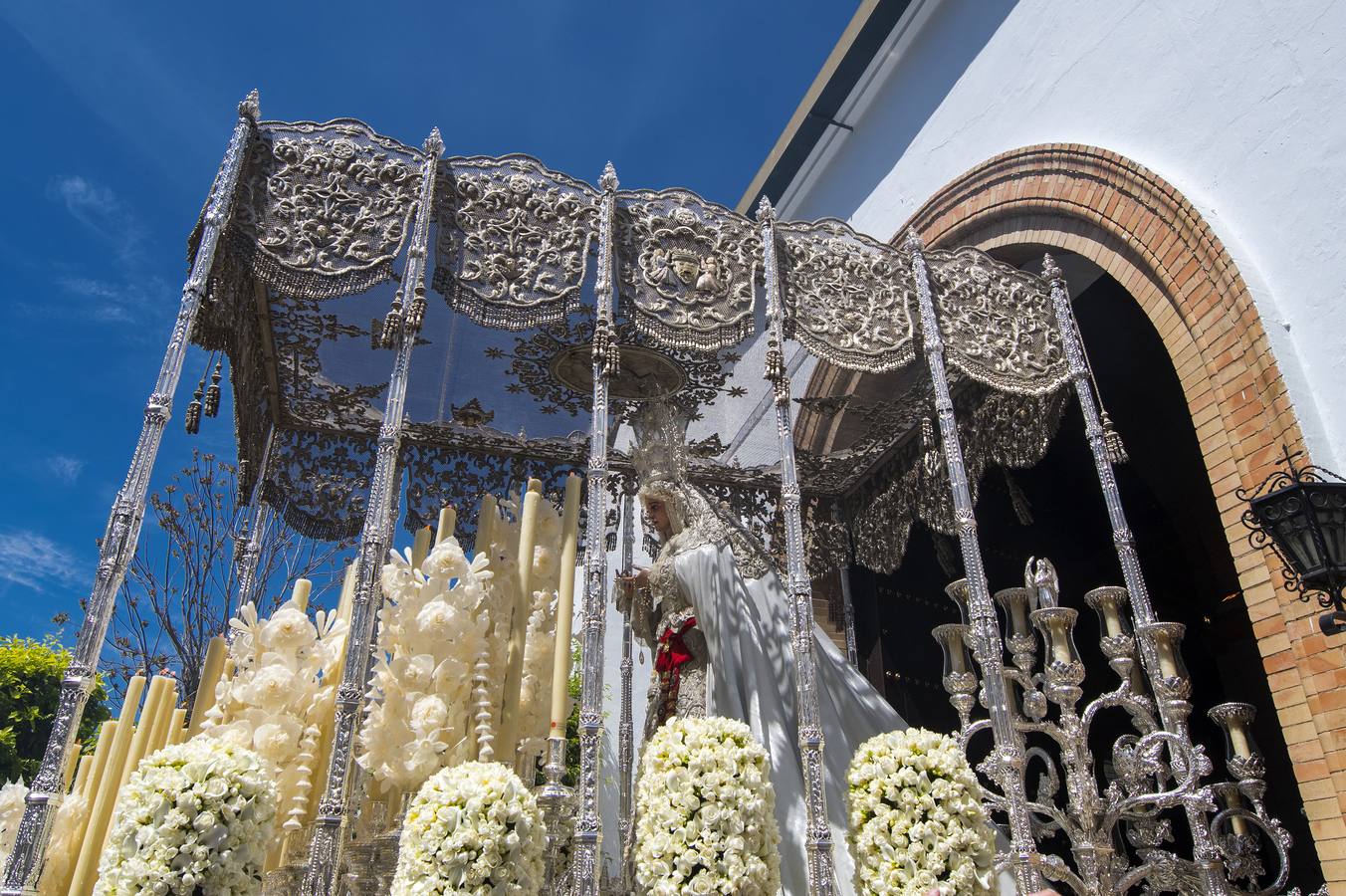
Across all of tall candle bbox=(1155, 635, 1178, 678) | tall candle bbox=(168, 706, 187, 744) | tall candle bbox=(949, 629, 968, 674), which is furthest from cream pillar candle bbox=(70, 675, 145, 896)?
tall candle bbox=(1155, 635, 1178, 678)

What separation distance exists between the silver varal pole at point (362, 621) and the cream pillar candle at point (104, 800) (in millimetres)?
924

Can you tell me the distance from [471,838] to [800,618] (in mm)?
2053

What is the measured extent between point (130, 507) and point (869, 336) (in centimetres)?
436

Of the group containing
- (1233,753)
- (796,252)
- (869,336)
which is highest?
(796,252)

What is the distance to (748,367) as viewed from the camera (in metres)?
7.27

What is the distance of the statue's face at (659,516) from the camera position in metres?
6.39

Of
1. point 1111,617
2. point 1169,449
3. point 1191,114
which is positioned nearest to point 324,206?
point 1111,617

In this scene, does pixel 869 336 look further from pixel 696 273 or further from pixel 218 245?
pixel 218 245

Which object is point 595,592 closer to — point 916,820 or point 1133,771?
point 916,820

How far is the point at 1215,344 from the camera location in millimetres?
5984

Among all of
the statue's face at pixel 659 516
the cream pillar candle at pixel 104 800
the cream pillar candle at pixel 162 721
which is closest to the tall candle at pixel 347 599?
the cream pillar candle at pixel 162 721

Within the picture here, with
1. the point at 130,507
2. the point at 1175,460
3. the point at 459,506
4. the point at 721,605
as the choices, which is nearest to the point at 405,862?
the point at 130,507

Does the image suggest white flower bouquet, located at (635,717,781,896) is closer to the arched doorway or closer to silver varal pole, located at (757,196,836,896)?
silver varal pole, located at (757,196,836,896)

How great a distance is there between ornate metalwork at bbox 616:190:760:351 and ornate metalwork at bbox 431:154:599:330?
0.32m
